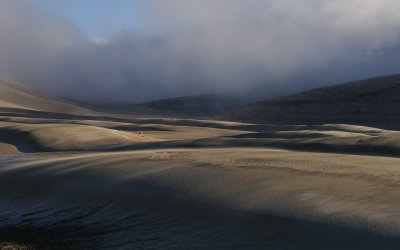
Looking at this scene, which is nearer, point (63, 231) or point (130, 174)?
point (63, 231)

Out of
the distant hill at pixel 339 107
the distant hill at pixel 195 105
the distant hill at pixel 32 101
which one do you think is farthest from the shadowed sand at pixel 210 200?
the distant hill at pixel 195 105

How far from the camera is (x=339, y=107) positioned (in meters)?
57.6

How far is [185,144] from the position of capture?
15.1 metres

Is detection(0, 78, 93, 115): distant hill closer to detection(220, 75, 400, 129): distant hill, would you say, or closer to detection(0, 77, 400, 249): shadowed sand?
detection(220, 75, 400, 129): distant hill

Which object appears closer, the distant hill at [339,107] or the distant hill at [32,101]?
the distant hill at [339,107]

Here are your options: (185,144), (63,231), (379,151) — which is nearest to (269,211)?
(63,231)

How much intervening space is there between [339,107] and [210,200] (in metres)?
52.1

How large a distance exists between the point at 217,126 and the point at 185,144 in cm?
2325

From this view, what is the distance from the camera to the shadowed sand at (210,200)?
5.94 m

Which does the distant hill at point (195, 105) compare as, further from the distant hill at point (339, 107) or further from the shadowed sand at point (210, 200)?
the shadowed sand at point (210, 200)

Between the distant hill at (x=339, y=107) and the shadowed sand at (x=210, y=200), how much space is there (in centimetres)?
3882

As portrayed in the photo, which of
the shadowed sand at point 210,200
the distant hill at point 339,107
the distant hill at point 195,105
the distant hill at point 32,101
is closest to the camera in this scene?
the shadowed sand at point 210,200

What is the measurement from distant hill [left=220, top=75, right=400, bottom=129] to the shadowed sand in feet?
127

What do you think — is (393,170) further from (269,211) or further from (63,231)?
(63,231)
